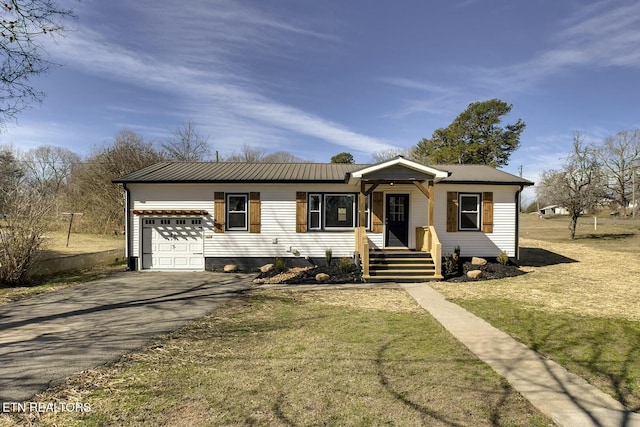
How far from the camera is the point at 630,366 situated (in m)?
4.44

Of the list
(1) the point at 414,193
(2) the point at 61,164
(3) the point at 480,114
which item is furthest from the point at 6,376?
(2) the point at 61,164

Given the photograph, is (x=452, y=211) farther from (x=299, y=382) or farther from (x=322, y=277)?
(x=299, y=382)

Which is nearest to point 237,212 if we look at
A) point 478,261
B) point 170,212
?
point 170,212

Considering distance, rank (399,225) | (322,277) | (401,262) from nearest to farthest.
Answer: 1. (322,277)
2. (401,262)
3. (399,225)

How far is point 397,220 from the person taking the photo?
1343 cm

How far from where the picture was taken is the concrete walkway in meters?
3.26

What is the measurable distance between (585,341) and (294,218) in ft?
30.9

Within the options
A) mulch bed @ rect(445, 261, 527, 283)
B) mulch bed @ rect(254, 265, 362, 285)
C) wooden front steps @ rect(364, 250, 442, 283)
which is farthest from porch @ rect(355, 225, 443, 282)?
mulch bed @ rect(445, 261, 527, 283)

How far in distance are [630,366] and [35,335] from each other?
8.77 meters

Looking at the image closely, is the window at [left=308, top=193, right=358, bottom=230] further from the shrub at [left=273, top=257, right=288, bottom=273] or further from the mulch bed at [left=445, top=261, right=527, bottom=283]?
the mulch bed at [left=445, top=261, right=527, bottom=283]

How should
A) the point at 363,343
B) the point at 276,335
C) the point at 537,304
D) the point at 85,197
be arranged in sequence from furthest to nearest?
1. the point at 85,197
2. the point at 537,304
3. the point at 276,335
4. the point at 363,343

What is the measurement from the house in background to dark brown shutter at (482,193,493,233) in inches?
1.5

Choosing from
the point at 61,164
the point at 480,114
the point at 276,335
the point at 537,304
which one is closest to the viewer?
the point at 276,335

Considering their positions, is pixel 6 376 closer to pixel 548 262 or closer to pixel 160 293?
pixel 160 293
